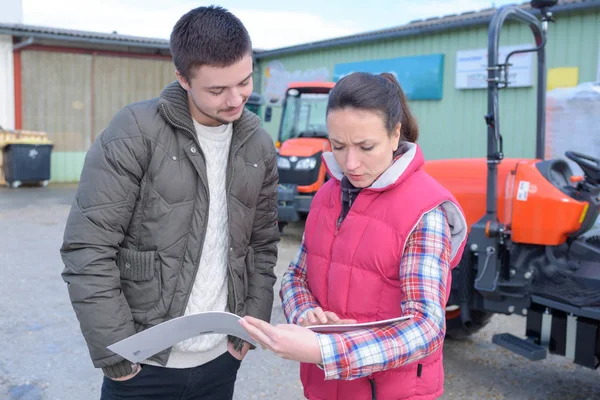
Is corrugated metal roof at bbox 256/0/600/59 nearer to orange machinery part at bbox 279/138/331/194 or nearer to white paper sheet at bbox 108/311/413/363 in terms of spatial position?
orange machinery part at bbox 279/138/331/194

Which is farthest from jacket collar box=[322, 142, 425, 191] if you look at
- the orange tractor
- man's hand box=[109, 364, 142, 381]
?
the orange tractor

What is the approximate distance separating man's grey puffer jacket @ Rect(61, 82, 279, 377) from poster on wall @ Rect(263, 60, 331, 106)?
471 inches

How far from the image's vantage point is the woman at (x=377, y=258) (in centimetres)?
139

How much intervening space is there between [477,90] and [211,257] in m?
9.02

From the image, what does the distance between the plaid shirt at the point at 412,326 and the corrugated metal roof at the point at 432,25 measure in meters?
8.02

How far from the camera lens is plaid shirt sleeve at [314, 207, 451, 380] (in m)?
1.36

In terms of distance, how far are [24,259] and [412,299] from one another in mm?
6328

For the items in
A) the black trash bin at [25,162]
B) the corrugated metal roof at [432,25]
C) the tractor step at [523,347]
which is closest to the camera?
the tractor step at [523,347]

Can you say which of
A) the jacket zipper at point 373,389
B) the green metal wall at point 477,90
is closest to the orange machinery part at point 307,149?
the green metal wall at point 477,90

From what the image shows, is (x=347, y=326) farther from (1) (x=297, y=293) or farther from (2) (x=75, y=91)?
(2) (x=75, y=91)

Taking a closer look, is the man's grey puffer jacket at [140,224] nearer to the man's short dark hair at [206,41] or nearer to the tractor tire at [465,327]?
the man's short dark hair at [206,41]

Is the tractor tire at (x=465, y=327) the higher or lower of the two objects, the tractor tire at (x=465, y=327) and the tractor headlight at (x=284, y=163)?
the lower

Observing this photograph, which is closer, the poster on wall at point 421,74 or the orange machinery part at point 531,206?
the orange machinery part at point 531,206

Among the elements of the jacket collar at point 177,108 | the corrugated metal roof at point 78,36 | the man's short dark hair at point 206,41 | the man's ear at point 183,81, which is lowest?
the jacket collar at point 177,108
